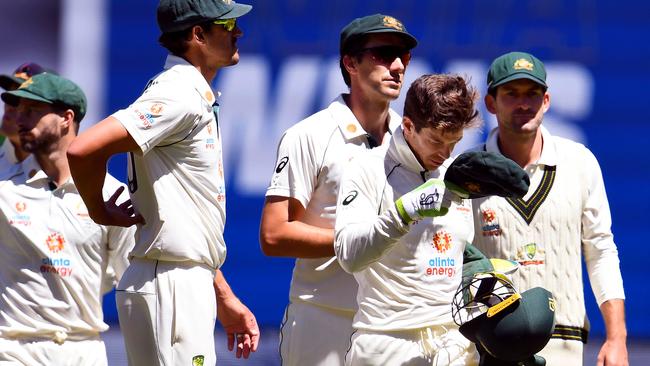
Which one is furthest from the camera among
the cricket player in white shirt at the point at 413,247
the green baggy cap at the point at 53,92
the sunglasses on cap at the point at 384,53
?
the green baggy cap at the point at 53,92

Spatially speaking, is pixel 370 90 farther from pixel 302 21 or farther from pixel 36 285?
pixel 302 21

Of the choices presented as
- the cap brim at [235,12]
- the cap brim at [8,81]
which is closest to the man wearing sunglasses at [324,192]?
the cap brim at [235,12]

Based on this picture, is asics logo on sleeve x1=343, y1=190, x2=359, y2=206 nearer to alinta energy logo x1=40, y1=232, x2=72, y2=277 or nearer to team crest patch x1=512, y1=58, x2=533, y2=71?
team crest patch x1=512, y1=58, x2=533, y2=71

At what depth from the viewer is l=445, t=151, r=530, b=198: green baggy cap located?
9.89 ft

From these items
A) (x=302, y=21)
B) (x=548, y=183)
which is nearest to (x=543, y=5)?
(x=302, y=21)

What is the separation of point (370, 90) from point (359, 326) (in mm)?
915

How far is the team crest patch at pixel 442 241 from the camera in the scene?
11.0 feet

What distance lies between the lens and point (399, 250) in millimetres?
3330

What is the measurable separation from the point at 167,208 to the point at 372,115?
823 millimetres

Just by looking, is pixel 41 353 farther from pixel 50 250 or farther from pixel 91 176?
pixel 91 176

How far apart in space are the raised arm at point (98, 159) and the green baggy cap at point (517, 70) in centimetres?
132

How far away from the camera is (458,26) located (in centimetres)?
607

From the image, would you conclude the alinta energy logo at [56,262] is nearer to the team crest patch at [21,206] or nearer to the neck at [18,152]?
the team crest patch at [21,206]

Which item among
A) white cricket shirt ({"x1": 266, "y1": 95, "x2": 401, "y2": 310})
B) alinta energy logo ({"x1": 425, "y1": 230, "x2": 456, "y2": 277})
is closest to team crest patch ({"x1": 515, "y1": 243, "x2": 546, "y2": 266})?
white cricket shirt ({"x1": 266, "y1": 95, "x2": 401, "y2": 310})
